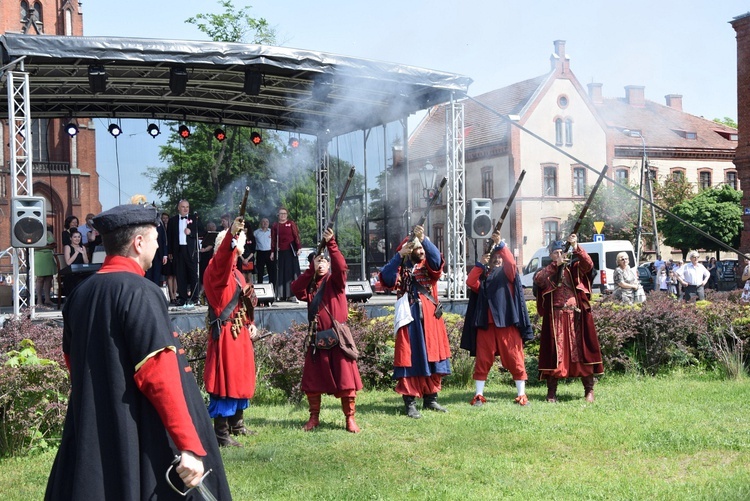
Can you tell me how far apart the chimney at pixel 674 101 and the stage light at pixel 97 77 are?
51.0 meters

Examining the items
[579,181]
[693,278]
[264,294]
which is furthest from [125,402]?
[579,181]

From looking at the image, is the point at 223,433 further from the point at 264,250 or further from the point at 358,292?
the point at 264,250

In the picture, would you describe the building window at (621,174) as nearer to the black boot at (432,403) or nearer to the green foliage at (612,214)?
the green foliage at (612,214)

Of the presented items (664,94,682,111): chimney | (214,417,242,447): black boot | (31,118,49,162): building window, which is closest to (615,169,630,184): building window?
(664,94,682,111): chimney

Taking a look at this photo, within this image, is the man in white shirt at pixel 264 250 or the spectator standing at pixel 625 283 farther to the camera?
the man in white shirt at pixel 264 250

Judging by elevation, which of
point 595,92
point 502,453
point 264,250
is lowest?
point 502,453

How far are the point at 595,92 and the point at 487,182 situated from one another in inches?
359

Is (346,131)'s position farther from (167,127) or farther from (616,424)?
(616,424)

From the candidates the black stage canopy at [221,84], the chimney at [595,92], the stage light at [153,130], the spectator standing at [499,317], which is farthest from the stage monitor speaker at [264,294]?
the chimney at [595,92]

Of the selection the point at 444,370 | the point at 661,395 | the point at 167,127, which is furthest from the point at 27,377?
the point at 167,127

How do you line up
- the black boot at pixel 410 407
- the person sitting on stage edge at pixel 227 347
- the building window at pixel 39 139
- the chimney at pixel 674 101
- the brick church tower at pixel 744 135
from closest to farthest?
1. the person sitting on stage edge at pixel 227 347
2. the black boot at pixel 410 407
3. the brick church tower at pixel 744 135
4. the building window at pixel 39 139
5. the chimney at pixel 674 101

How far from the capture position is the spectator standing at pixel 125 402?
323 cm

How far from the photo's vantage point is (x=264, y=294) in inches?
601

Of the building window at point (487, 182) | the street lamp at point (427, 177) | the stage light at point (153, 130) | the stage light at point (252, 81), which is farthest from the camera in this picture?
the building window at point (487, 182)
